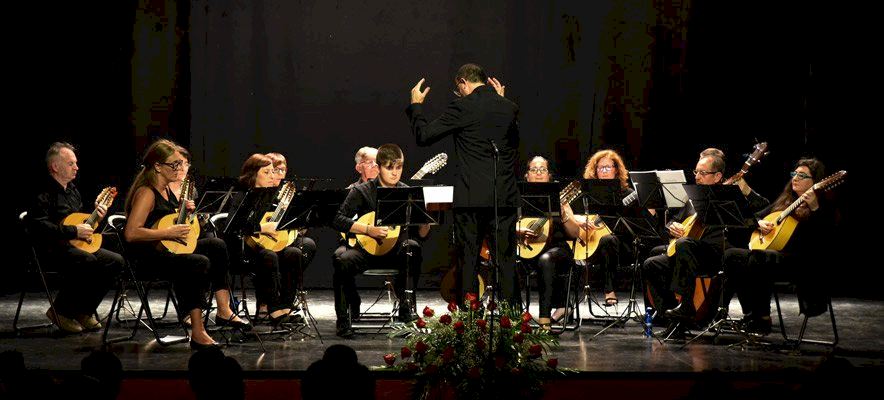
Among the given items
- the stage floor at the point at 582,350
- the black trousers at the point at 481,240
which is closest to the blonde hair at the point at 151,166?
the stage floor at the point at 582,350

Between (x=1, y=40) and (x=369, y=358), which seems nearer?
(x=369, y=358)

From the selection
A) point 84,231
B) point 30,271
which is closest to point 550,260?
point 84,231

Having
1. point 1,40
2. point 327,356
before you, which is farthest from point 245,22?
point 327,356

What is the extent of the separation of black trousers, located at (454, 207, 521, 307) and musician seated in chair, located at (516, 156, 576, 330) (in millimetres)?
983

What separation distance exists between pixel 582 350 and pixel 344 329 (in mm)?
1773

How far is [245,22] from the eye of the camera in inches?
385

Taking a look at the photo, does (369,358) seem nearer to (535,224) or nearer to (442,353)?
(442,353)

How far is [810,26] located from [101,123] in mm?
7628

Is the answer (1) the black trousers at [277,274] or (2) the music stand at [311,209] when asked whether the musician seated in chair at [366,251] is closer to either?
(2) the music stand at [311,209]

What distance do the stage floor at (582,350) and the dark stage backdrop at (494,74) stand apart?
270 cm

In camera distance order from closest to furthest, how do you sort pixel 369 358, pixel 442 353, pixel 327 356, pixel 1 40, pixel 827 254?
1. pixel 327 356
2. pixel 442 353
3. pixel 369 358
4. pixel 827 254
5. pixel 1 40

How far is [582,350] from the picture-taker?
5.99 metres

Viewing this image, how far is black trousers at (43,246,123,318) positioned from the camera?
6.79 metres

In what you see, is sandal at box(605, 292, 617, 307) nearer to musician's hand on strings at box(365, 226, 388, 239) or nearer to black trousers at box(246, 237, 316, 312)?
musician's hand on strings at box(365, 226, 388, 239)
